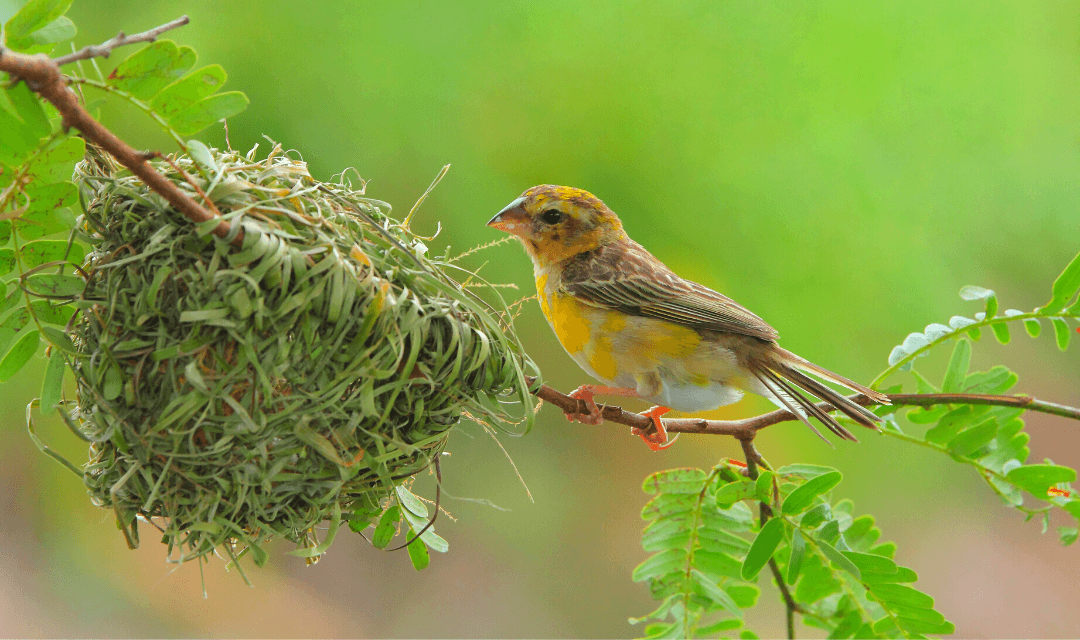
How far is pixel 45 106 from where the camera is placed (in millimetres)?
1170

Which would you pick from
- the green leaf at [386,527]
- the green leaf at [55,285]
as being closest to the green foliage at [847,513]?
the green leaf at [386,527]

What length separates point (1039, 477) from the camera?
1737mm

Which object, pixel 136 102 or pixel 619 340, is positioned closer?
pixel 136 102

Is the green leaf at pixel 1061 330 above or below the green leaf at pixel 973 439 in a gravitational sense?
above

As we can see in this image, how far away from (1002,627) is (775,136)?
282 centimetres

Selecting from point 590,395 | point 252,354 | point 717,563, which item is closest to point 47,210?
point 252,354

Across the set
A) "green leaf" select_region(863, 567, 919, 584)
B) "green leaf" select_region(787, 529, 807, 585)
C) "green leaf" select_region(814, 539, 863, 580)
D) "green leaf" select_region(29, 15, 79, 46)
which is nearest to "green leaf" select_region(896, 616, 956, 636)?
"green leaf" select_region(863, 567, 919, 584)

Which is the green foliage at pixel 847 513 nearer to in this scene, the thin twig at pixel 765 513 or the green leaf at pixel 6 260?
the thin twig at pixel 765 513

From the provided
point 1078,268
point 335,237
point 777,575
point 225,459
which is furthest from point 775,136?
point 225,459

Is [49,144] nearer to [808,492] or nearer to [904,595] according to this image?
[808,492]

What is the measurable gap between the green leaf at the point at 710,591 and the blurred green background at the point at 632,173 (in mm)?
1273

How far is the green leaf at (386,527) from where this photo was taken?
62.7 inches

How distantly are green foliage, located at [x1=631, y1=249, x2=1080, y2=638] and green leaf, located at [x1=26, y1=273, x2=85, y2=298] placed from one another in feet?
4.55

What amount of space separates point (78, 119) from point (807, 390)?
154 cm
